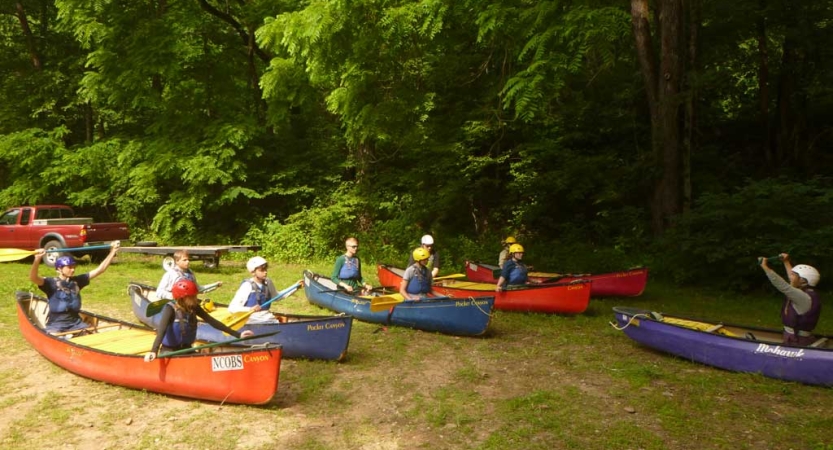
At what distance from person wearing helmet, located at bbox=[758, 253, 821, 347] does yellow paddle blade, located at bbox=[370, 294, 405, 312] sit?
5.37 meters

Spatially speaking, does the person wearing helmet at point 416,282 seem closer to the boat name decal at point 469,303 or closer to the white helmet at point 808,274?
the boat name decal at point 469,303

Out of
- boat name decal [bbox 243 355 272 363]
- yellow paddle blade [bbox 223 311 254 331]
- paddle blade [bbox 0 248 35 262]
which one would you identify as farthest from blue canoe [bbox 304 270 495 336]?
paddle blade [bbox 0 248 35 262]

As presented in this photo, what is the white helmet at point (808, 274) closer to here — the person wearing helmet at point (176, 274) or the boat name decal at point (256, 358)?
the boat name decal at point (256, 358)

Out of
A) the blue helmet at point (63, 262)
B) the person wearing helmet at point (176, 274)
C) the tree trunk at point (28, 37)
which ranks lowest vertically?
the person wearing helmet at point (176, 274)

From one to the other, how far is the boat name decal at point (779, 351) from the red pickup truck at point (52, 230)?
16.3 metres

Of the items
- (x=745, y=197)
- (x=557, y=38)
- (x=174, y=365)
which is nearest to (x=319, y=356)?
(x=174, y=365)

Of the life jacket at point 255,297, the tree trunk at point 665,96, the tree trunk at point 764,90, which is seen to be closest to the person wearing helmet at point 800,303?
the life jacket at point 255,297

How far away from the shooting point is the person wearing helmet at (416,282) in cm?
1006

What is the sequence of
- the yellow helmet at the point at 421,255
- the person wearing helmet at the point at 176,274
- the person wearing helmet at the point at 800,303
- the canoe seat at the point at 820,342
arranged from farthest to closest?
the yellow helmet at the point at 421,255 < the person wearing helmet at the point at 176,274 < the canoe seat at the point at 820,342 < the person wearing helmet at the point at 800,303

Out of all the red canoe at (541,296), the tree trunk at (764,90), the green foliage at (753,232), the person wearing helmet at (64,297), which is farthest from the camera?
the tree trunk at (764,90)

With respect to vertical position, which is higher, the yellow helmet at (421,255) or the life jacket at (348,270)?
the yellow helmet at (421,255)

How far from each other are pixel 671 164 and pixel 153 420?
13858 millimetres

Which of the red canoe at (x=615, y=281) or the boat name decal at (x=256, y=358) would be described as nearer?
the boat name decal at (x=256, y=358)

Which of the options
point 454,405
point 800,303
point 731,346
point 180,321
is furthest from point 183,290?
point 800,303
